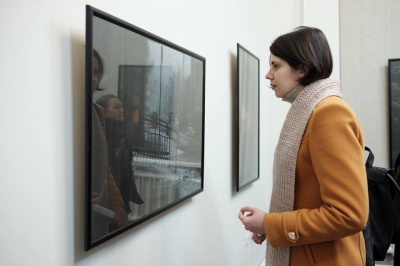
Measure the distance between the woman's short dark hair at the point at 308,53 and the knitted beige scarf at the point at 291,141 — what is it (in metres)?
0.03

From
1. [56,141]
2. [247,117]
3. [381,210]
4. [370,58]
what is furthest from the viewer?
[370,58]

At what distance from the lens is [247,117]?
8.41 feet

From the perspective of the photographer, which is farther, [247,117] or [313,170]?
[247,117]

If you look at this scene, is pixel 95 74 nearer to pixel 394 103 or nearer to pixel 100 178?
pixel 100 178

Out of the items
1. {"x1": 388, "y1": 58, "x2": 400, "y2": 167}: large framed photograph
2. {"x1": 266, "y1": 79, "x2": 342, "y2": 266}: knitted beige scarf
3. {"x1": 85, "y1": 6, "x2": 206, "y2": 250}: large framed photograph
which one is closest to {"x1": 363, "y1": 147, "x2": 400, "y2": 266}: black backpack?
{"x1": 266, "y1": 79, "x2": 342, "y2": 266}: knitted beige scarf

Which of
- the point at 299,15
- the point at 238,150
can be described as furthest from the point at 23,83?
the point at 299,15

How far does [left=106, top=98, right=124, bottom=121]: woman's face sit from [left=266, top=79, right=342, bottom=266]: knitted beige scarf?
54cm

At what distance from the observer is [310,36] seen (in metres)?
1.14

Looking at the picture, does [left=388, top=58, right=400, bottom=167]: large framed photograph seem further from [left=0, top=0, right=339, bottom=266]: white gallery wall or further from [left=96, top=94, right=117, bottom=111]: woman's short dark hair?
[left=96, top=94, right=117, bottom=111]: woman's short dark hair

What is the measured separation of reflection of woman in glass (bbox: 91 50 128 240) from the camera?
3.19 feet

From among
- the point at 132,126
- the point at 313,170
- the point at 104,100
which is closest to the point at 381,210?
the point at 313,170

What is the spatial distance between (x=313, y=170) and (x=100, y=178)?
2.13 ft

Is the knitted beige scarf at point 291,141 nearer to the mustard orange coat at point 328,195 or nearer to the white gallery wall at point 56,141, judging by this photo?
the mustard orange coat at point 328,195

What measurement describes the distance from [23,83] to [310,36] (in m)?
0.87
